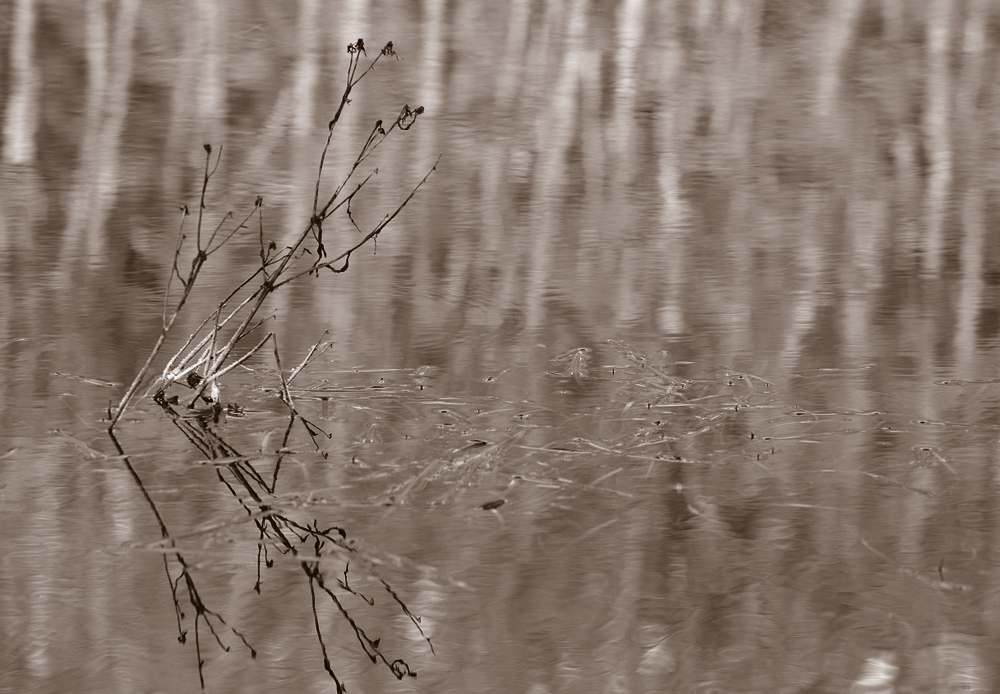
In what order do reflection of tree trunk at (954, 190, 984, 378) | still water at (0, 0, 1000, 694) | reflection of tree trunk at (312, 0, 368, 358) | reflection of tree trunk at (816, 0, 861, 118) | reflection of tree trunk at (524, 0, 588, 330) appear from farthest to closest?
reflection of tree trunk at (816, 0, 861, 118) < reflection of tree trunk at (312, 0, 368, 358) < reflection of tree trunk at (524, 0, 588, 330) < reflection of tree trunk at (954, 190, 984, 378) < still water at (0, 0, 1000, 694)

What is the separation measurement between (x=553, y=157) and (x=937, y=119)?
88cm

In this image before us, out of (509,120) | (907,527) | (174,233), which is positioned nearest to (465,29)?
(509,120)

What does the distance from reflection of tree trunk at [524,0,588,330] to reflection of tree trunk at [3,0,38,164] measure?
41.5 inches

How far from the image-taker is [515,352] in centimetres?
190

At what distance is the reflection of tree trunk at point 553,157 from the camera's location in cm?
238

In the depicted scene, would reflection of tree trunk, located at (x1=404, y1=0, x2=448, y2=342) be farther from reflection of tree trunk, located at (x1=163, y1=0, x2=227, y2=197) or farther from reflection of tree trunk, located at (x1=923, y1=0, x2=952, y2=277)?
reflection of tree trunk, located at (x1=923, y1=0, x2=952, y2=277)

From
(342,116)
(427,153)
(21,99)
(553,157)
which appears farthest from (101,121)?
(553,157)

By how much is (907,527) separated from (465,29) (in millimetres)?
1777

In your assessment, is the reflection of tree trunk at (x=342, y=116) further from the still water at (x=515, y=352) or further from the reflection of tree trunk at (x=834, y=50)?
the reflection of tree trunk at (x=834, y=50)

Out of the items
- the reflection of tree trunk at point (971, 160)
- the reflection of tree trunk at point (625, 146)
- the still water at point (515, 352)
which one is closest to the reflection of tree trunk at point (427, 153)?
the still water at point (515, 352)

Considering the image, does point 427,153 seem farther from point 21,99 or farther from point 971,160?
point 971,160

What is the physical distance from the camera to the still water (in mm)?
1032

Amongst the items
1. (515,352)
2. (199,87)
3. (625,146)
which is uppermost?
(199,87)

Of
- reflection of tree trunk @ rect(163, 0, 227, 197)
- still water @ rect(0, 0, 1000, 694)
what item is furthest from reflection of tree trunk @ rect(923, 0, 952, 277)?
reflection of tree trunk @ rect(163, 0, 227, 197)
